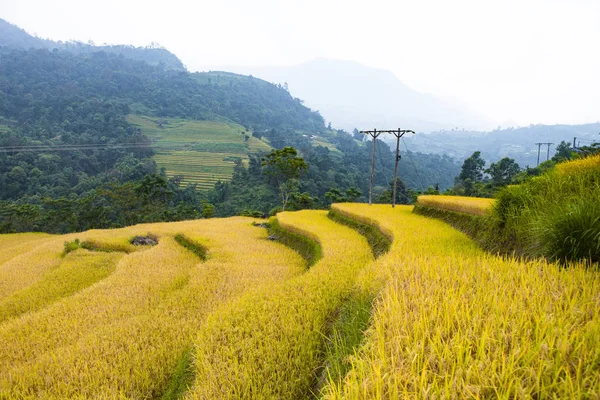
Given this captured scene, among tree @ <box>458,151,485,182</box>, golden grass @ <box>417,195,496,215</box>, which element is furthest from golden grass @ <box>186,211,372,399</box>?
tree @ <box>458,151,485,182</box>

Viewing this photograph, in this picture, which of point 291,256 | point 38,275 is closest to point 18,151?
point 38,275

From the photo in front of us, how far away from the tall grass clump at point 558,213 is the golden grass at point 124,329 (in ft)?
16.0

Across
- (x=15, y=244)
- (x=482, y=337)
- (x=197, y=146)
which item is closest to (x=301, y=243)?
(x=482, y=337)

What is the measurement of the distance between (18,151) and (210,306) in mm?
67035

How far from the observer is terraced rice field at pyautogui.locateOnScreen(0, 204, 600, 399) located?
72.4 inches

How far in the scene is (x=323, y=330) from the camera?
14.5 feet

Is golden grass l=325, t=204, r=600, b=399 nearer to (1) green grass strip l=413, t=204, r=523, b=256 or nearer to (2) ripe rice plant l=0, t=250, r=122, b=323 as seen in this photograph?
(1) green grass strip l=413, t=204, r=523, b=256

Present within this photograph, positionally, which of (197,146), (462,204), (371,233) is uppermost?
(197,146)

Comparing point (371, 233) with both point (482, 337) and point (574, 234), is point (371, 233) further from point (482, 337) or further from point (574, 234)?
point (482, 337)

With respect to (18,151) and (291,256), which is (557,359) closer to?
(291,256)

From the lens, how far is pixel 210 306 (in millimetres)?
6344

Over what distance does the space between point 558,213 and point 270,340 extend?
4.43 meters

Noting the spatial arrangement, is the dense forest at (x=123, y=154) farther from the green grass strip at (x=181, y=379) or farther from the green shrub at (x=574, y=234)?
the green grass strip at (x=181, y=379)

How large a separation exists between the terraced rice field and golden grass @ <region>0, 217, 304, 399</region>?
3 centimetres
